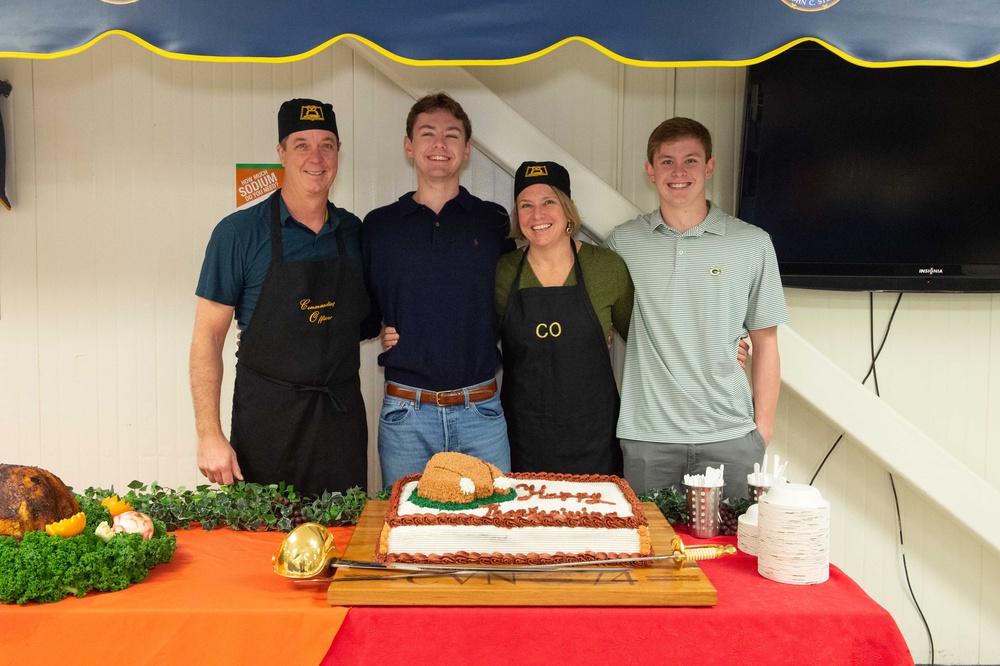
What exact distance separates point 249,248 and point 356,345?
508 millimetres

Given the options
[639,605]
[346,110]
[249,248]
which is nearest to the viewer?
[639,605]

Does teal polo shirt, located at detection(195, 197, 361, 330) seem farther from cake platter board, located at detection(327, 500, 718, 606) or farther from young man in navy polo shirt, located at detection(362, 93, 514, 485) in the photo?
cake platter board, located at detection(327, 500, 718, 606)

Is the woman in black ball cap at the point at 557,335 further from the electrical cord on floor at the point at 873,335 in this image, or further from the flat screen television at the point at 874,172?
the electrical cord on floor at the point at 873,335

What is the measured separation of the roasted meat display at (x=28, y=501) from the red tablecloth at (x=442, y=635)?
0.56ft

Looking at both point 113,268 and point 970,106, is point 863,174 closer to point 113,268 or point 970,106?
point 970,106

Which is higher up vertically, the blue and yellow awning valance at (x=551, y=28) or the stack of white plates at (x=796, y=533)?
the blue and yellow awning valance at (x=551, y=28)

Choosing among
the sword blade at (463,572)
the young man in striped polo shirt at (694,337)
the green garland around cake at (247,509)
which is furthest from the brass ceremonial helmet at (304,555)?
the young man in striped polo shirt at (694,337)

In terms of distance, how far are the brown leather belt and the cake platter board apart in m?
1.23

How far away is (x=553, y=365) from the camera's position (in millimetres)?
Result: 2852

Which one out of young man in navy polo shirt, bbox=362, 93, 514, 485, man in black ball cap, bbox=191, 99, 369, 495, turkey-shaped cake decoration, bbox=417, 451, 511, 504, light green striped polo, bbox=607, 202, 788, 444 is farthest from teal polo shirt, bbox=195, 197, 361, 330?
turkey-shaped cake decoration, bbox=417, 451, 511, 504

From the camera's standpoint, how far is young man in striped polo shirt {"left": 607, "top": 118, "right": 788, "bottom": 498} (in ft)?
9.18

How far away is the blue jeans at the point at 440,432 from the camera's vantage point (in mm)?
2807

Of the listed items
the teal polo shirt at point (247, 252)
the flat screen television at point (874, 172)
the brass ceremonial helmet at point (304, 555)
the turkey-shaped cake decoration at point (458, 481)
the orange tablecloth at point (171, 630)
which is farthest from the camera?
the flat screen television at point (874, 172)

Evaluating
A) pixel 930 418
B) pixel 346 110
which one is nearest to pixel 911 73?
pixel 930 418
